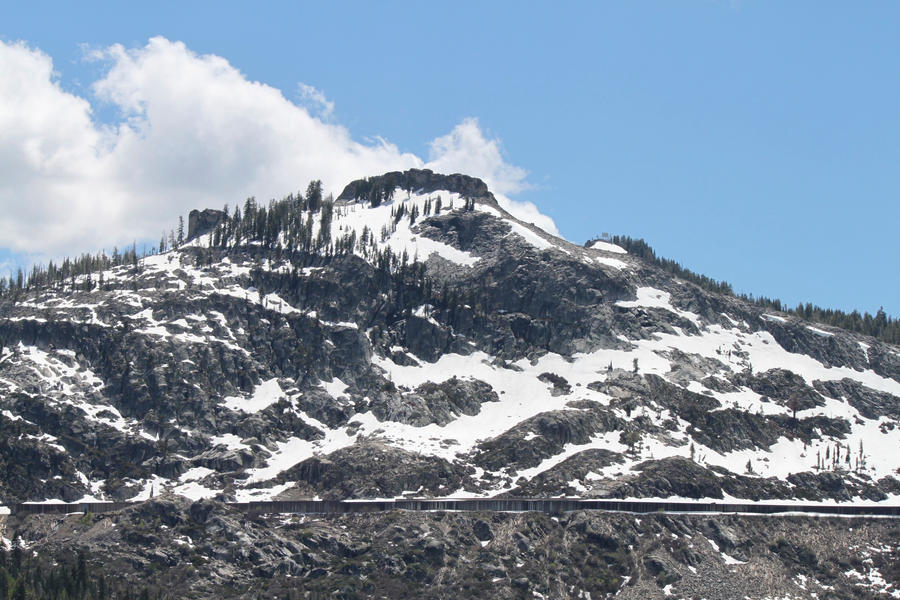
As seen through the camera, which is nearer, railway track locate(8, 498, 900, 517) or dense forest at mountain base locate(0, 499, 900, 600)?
dense forest at mountain base locate(0, 499, 900, 600)

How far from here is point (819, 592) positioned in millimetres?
168000

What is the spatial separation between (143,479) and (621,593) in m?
90.1

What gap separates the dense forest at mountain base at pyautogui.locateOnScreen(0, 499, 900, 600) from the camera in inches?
6181

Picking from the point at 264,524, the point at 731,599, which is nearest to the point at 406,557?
the point at 264,524

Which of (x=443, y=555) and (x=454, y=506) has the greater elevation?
(x=454, y=506)

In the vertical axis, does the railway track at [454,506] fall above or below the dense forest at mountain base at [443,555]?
above

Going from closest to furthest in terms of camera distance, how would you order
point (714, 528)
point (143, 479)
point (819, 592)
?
point (819, 592) → point (714, 528) → point (143, 479)

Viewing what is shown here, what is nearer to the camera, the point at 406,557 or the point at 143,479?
the point at 406,557

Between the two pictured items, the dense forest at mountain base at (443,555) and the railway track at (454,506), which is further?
the railway track at (454,506)

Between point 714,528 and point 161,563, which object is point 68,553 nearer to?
point 161,563

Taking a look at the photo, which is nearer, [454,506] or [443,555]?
[443,555]

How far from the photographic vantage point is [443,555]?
166375mm

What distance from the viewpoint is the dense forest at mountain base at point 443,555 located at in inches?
6181

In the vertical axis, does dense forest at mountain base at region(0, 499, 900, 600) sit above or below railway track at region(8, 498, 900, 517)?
below
